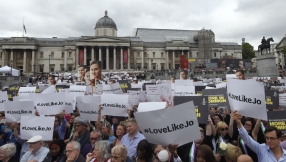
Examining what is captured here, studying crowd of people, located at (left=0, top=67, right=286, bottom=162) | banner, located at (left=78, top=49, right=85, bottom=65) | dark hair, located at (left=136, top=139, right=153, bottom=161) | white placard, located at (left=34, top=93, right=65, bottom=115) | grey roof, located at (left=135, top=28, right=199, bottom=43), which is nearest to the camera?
crowd of people, located at (left=0, top=67, right=286, bottom=162)

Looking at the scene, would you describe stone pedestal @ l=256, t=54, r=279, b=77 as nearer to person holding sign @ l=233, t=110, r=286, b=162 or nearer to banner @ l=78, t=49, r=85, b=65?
person holding sign @ l=233, t=110, r=286, b=162

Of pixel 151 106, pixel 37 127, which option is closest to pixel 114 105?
pixel 151 106

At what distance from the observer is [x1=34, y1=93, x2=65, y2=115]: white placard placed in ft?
23.3

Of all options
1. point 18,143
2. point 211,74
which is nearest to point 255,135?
point 18,143

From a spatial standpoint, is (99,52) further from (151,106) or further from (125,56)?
(151,106)

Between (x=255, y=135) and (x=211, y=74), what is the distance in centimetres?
3760

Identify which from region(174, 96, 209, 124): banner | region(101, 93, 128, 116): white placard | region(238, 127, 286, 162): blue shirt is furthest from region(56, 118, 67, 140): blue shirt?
region(238, 127, 286, 162): blue shirt

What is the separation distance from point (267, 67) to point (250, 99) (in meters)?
30.8

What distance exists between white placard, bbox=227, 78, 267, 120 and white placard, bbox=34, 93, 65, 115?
4.92 metres

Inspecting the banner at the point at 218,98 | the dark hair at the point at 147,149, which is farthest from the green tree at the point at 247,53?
the dark hair at the point at 147,149

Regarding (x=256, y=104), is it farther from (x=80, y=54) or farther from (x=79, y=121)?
(x=80, y=54)

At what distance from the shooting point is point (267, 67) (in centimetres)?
3158

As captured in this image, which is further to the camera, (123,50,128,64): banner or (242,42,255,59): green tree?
(242,42,255,59): green tree

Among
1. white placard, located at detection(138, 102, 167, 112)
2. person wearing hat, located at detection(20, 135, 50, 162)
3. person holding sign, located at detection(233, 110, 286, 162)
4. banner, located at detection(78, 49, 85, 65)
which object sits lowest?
person wearing hat, located at detection(20, 135, 50, 162)
